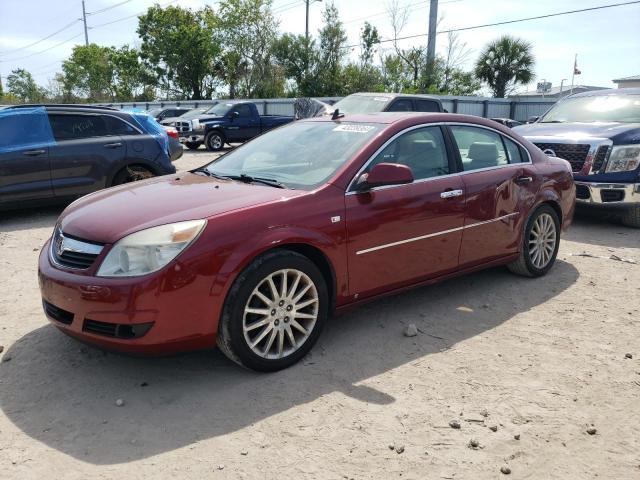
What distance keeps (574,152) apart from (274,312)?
603cm

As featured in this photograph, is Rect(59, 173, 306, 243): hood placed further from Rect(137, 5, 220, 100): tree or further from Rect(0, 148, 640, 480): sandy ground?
Rect(137, 5, 220, 100): tree

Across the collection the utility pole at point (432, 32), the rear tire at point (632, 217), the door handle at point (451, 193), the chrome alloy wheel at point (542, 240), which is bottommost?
the rear tire at point (632, 217)

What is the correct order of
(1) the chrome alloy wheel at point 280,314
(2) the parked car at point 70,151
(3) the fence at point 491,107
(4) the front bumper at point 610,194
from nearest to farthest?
(1) the chrome alloy wheel at point 280,314 < (4) the front bumper at point 610,194 < (2) the parked car at point 70,151 < (3) the fence at point 491,107

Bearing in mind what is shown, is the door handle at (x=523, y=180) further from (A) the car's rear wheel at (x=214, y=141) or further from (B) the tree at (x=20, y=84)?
(B) the tree at (x=20, y=84)

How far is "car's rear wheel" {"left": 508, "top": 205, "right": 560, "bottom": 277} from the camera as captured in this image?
5242 millimetres

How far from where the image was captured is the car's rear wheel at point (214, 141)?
1984cm

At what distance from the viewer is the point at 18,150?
761 centimetres

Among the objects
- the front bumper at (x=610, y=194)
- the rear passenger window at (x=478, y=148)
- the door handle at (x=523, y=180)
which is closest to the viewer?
the rear passenger window at (x=478, y=148)

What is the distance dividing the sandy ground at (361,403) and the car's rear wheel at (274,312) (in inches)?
5.8

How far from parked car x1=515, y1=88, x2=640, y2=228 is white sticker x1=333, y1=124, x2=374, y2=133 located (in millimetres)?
4617

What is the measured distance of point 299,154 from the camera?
4281 millimetres

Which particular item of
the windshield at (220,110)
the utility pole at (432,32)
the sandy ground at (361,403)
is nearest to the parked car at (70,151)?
the sandy ground at (361,403)

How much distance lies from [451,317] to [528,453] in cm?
176

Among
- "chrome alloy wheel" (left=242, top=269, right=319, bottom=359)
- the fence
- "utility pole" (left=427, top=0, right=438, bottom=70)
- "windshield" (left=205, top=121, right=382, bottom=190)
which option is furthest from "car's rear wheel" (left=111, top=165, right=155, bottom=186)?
"utility pole" (left=427, top=0, right=438, bottom=70)
